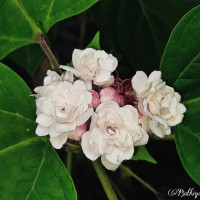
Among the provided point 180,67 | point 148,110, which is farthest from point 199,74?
point 148,110

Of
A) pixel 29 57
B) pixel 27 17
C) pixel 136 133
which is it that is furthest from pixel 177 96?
pixel 29 57

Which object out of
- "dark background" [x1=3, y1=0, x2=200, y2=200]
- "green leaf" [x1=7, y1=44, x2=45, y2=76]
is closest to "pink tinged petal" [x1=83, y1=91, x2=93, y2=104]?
"dark background" [x1=3, y1=0, x2=200, y2=200]

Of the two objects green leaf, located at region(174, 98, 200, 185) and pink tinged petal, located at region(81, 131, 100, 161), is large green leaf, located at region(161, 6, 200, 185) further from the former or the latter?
pink tinged petal, located at region(81, 131, 100, 161)

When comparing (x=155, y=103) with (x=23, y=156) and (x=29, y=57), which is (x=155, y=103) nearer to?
(x=23, y=156)

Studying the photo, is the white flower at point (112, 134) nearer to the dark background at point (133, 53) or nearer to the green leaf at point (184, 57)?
the green leaf at point (184, 57)

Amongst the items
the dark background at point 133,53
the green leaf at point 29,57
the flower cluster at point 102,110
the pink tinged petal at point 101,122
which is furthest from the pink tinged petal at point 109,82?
the green leaf at point 29,57

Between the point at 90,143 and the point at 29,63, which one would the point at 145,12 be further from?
→ the point at 90,143
